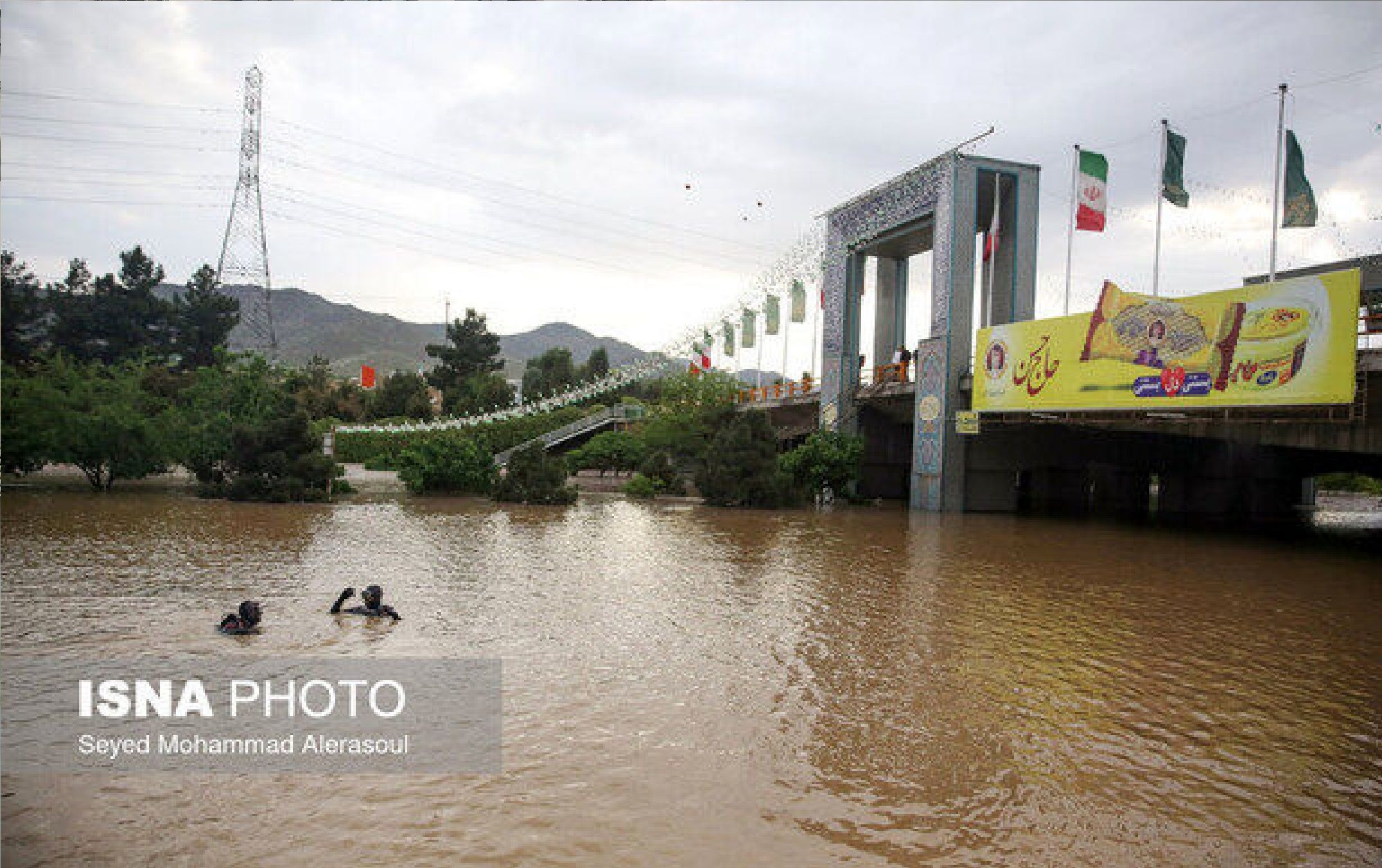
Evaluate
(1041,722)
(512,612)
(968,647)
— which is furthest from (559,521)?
(1041,722)

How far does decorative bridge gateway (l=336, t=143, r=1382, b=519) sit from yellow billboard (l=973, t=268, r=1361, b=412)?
0.53m

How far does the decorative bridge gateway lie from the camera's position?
97.3 feet

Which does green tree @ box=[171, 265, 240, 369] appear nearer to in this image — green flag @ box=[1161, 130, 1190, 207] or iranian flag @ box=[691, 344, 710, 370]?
iranian flag @ box=[691, 344, 710, 370]

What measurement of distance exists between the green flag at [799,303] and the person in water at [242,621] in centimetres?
3375

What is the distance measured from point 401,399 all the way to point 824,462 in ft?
155

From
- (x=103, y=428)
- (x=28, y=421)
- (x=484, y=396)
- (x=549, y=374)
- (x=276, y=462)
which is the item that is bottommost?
(x=276, y=462)

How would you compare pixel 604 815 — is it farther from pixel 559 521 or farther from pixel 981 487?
pixel 981 487

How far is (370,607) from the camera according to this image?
12.0 metres

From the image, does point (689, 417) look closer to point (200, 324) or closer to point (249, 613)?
point (249, 613)

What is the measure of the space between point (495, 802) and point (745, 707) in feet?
10.3

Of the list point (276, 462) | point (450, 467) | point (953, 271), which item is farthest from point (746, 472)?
point (276, 462)

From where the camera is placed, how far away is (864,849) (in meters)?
5.88

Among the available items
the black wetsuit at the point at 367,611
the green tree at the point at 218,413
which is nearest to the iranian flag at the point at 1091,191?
the black wetsuit at the point at 367,611

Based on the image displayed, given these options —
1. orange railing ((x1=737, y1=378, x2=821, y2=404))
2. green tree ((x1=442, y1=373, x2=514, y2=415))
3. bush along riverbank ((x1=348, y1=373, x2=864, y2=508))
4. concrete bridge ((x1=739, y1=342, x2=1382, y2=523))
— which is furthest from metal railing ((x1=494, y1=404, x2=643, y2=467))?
green tree ((x1=442, y1=373, x2=514, y2=415))
